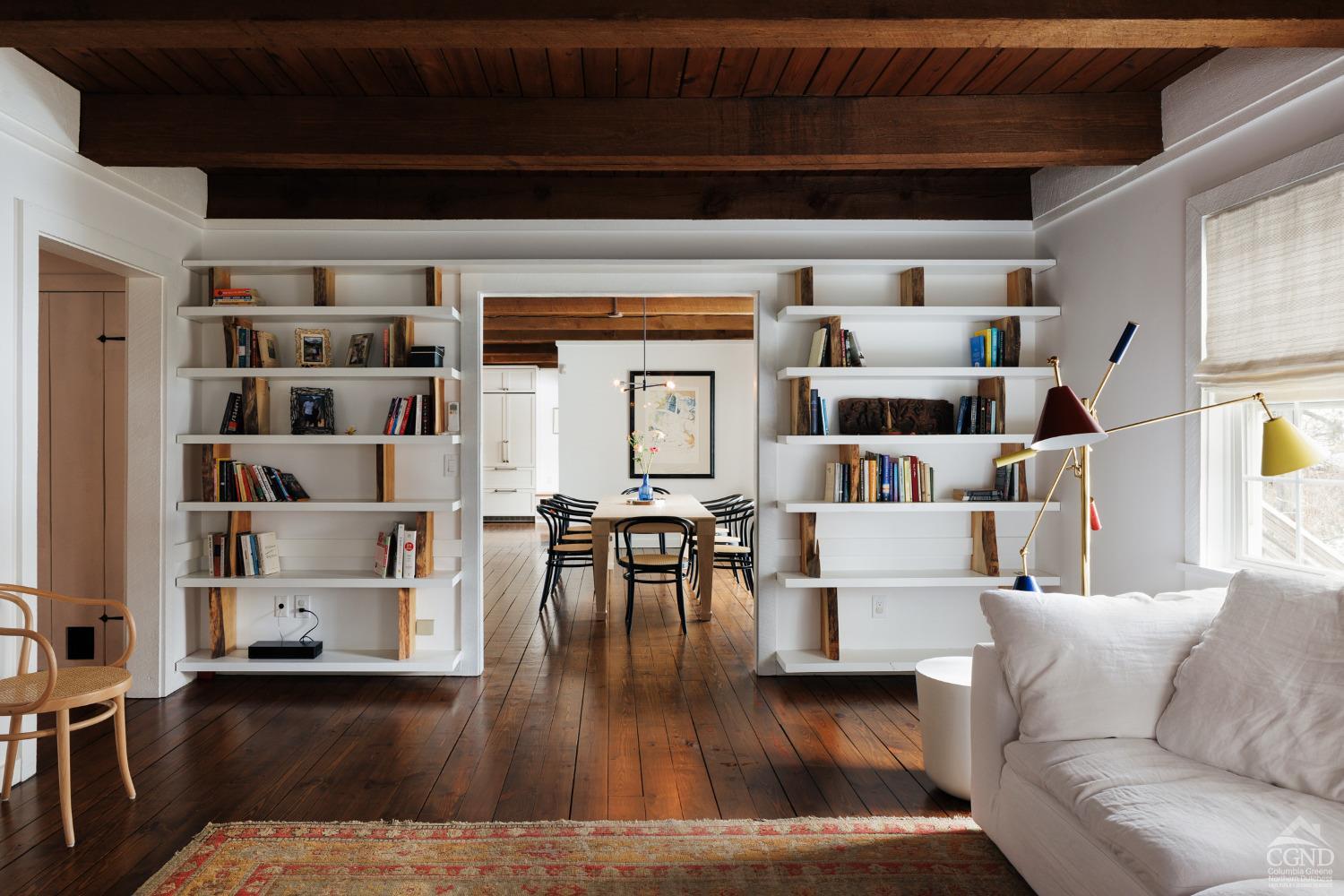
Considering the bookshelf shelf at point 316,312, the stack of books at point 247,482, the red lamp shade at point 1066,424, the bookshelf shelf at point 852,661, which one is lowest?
the bookshelf shelf at point 852,661

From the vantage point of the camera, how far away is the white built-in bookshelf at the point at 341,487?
4254 mm

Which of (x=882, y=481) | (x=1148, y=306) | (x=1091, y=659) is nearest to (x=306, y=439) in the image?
(x=882, y=481)

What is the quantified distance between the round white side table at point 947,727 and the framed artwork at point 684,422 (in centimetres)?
685

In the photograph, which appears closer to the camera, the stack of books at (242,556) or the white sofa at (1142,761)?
the white sofa at (1142,761)

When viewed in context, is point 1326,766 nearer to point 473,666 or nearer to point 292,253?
point 473,666

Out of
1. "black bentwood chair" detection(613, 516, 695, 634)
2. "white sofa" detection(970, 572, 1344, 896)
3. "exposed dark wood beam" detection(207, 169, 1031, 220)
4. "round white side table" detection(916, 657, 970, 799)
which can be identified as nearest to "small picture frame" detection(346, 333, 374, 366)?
"exposed dark wood beam" detection(207, 169, 1031, 220)

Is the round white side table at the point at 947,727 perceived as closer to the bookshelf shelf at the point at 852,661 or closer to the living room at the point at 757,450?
the living room at the point at 757,450

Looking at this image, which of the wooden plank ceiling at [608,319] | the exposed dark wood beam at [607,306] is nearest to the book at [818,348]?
the wooden plank ceiling at [608,319]

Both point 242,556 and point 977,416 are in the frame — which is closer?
point 242,556

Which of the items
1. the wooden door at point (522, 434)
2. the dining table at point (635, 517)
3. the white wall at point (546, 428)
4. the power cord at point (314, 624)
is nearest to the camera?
the power cord at point (314, 624)

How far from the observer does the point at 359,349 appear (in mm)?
4320

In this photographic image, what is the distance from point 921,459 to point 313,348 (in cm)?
333

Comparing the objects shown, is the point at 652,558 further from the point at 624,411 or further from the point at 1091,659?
the point at 624,411

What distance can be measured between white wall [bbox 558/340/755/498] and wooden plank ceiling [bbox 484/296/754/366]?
178 millimetres
